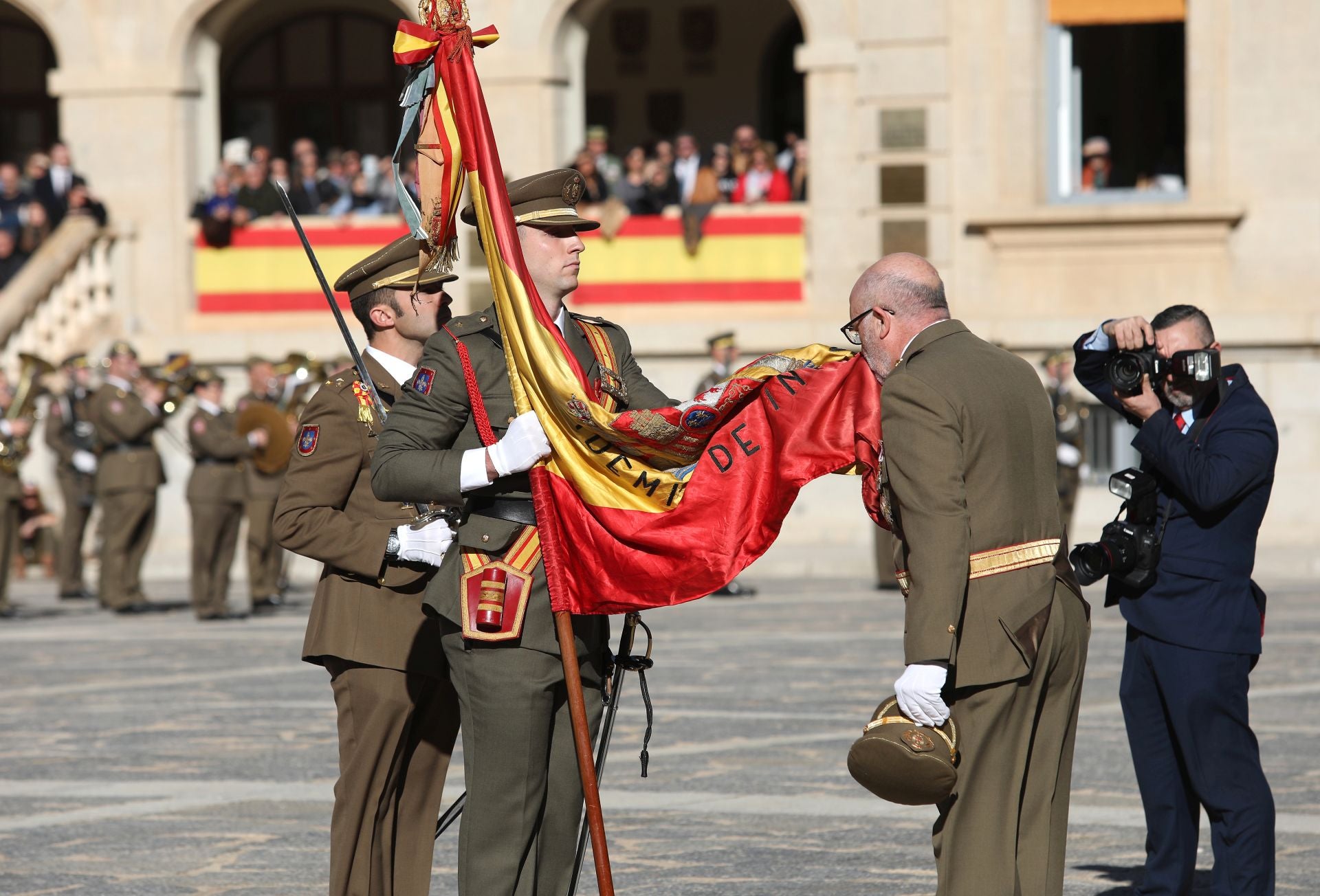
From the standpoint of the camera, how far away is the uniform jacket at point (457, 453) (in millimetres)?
5484

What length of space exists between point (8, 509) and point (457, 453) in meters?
14.8

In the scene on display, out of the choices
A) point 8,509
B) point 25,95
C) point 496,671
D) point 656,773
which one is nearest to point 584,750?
point 496,671

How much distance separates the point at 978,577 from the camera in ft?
17.7

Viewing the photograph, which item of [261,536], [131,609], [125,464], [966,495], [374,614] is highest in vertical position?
[966,495]

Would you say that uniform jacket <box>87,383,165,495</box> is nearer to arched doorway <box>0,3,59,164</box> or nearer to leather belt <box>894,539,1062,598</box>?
arched doorway <box>0,3,59,164</box>

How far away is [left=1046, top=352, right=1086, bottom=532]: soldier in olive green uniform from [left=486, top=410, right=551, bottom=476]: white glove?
14.5 meters

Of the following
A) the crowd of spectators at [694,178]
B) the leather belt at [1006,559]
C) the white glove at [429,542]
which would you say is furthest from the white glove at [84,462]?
the leather belt at [1006,559]

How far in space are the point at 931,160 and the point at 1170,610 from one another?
17056 mm

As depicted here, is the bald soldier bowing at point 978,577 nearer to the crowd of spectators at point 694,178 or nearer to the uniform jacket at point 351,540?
the uniform jacket at point 351,540

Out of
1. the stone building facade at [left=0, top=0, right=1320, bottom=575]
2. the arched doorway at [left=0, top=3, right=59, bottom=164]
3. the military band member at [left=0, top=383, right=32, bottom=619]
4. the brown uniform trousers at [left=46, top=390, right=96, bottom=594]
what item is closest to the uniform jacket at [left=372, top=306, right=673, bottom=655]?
the military band member at [left=0, top=383, right=32, bottom=619]

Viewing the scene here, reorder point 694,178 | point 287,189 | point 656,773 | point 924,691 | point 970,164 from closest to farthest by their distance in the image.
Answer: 1. point 924,691
2. point 656,773
3. point 970,164
4. point 287,189
5. point 694,178

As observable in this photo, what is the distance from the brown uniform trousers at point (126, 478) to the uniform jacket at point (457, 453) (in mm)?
13919

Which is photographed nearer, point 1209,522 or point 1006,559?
point 1006,559

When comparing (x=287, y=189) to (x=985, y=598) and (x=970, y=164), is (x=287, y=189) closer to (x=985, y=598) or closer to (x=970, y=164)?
(x=970, y=164)
